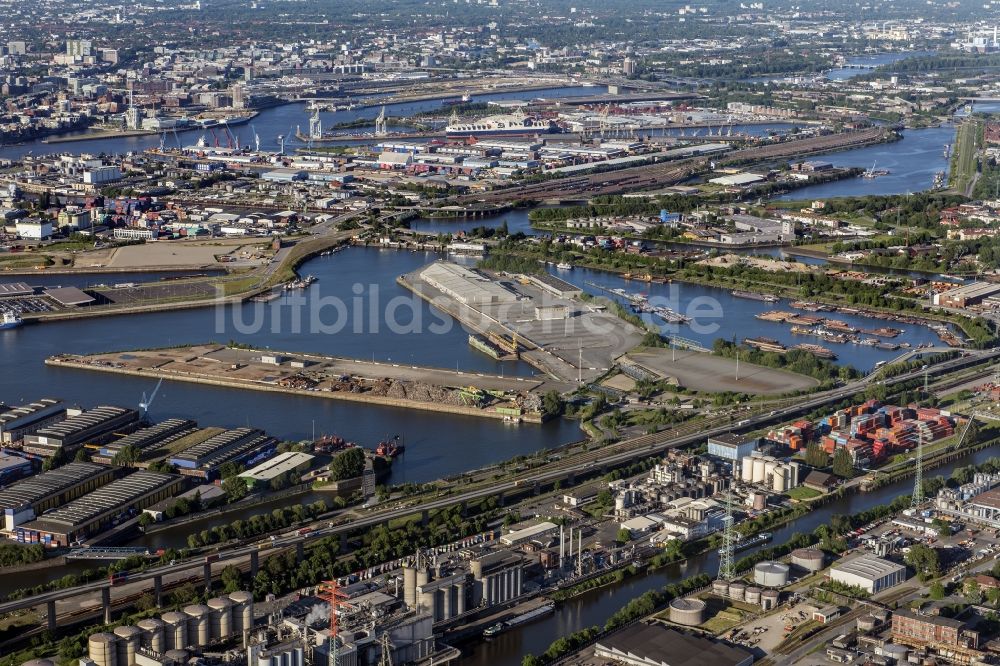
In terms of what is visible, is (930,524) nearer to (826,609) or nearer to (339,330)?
(826,609)

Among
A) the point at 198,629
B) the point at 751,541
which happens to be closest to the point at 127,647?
the point at 198,629

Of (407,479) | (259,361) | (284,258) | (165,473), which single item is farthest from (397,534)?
(284,258)

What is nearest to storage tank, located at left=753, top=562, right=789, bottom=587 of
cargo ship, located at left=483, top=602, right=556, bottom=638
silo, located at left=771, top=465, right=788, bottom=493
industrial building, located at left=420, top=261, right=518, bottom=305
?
cargo ship, located at left=483, top=602, right=556, bottom=638

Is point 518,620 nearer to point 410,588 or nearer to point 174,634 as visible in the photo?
A: point 410,588

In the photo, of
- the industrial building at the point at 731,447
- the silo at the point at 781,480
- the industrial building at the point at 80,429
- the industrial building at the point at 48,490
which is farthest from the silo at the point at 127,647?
the industrial building at the point at 731,447

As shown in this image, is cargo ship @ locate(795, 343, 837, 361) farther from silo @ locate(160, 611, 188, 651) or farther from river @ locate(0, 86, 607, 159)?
river @ locate(0, 86, 607, 159)

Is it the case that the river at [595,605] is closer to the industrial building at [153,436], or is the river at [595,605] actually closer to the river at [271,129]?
the industrial building at [153,436]
